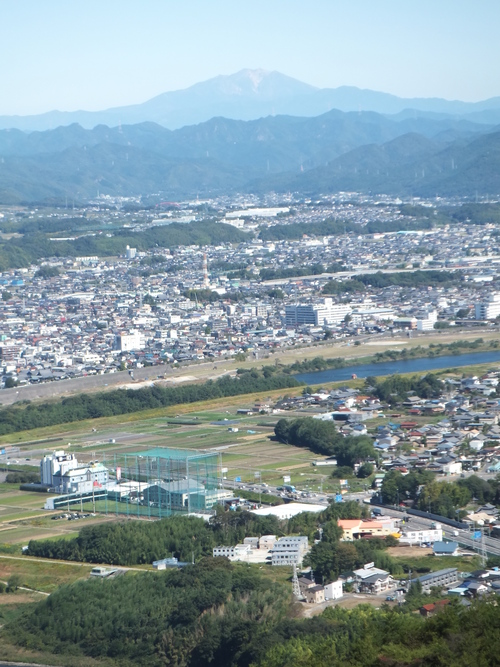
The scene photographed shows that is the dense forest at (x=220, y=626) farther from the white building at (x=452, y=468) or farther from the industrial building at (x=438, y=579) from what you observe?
the white building at (x=452, y=468)

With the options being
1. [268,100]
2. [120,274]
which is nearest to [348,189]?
[120,274]

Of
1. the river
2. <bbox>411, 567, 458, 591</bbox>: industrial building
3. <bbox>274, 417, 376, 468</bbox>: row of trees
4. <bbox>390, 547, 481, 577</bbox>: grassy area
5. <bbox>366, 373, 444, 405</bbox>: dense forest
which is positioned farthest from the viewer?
the river

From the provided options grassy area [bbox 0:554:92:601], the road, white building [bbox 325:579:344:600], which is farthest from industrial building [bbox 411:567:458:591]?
grassy area [bbox 0:554:92:601]

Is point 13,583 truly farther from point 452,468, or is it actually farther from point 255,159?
point 255,159

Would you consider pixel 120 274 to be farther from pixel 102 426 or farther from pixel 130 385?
pixel 102 426

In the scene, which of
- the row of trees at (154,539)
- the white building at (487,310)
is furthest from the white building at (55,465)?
the white building at (487,310)

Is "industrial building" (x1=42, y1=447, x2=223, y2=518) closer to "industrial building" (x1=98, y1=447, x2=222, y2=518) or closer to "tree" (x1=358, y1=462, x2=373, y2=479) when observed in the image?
"industrial building" (x1=98, y1=447, x2=222, y2=518)
